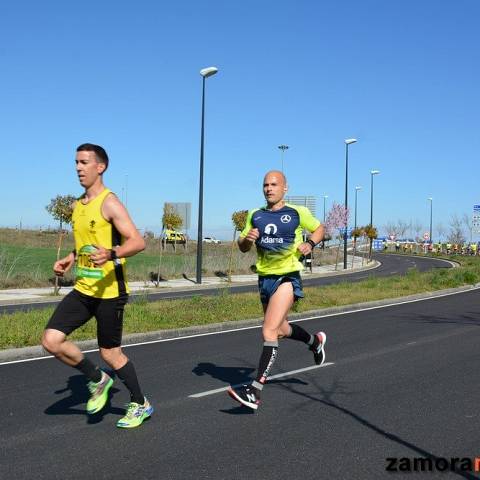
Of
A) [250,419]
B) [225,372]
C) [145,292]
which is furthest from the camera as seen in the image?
[145,292]

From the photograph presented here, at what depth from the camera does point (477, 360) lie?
8.84 meters

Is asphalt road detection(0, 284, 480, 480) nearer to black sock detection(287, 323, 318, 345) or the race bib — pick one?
black sock detection(287, 323, 318, 345)

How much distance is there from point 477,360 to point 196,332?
15.6ft

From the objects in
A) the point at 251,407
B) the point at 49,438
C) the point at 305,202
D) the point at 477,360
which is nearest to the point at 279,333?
the point at 251,407

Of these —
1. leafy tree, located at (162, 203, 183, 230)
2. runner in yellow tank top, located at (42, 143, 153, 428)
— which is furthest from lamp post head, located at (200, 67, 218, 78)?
runner in yellow tank top, located at (42, 143, 153, 428)

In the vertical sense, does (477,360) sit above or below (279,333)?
below

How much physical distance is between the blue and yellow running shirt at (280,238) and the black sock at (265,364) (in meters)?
0.65

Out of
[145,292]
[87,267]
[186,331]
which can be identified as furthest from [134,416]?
[145,292]

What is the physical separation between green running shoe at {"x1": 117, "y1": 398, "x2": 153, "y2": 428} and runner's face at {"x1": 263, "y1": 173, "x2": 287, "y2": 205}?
2.07 metres

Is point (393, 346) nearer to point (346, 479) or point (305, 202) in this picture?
point (346, 479)

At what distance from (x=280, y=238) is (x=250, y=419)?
1552 millimetres

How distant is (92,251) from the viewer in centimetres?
501

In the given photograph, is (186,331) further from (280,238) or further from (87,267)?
(87,267)

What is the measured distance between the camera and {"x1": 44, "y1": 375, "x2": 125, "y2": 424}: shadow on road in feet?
19.1
